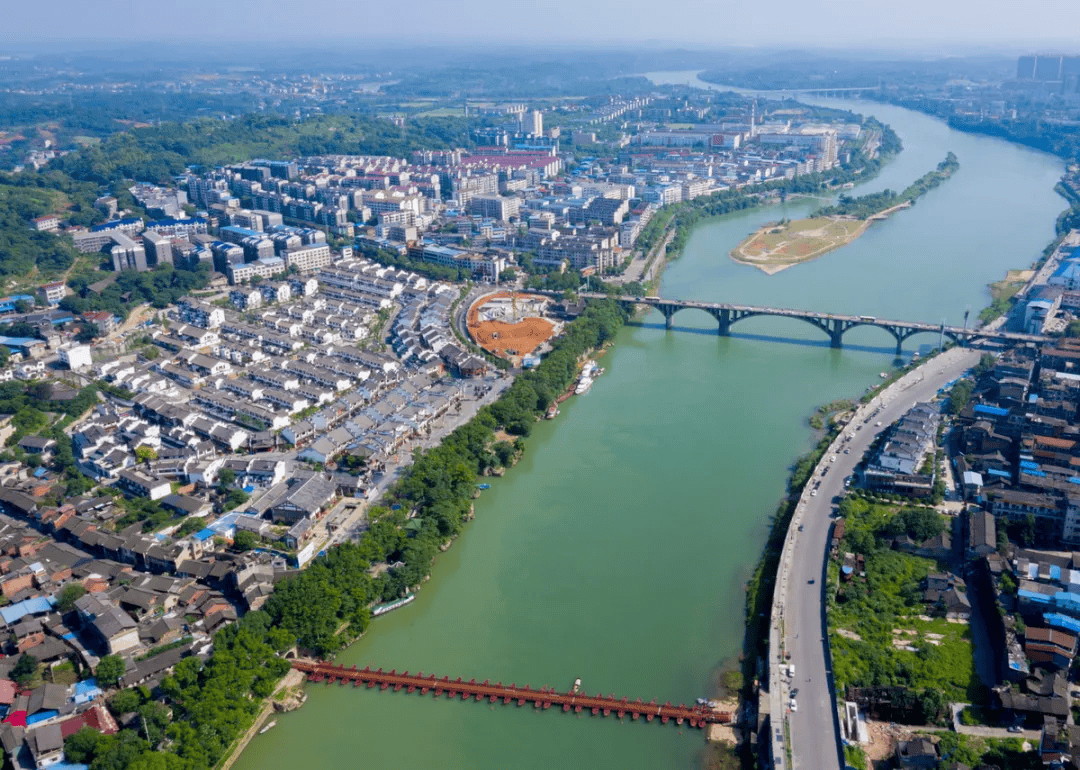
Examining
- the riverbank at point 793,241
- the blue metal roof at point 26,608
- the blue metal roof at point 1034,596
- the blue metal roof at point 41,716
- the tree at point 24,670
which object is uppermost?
the riverbank at point 793,241

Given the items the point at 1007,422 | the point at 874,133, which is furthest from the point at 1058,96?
the point at 1007,422

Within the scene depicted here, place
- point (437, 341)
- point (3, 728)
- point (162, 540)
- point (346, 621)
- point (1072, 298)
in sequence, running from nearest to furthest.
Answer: point (3, 728), point (346, 621), point (162, 540), point (437, 341), point (1072, 298)

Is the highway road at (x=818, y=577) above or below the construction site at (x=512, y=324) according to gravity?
below

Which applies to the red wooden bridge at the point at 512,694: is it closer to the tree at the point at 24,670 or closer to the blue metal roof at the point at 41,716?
the blue metal roof at the point at 41,716

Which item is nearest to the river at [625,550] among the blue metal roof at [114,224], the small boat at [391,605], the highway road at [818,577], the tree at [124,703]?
the small boat at [391,605]

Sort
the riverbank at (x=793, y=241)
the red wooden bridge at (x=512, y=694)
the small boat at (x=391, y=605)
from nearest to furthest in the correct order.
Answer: the red wooden bridge at (x=512, y=694), the small boat at (x=391, y=605), the riverbank at (x=793, y=241)

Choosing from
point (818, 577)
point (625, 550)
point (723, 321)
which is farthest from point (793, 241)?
point (818, 577)

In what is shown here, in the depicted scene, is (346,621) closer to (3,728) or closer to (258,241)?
(3,728)

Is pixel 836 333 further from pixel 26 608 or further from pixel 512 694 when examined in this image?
pixel 26 608
